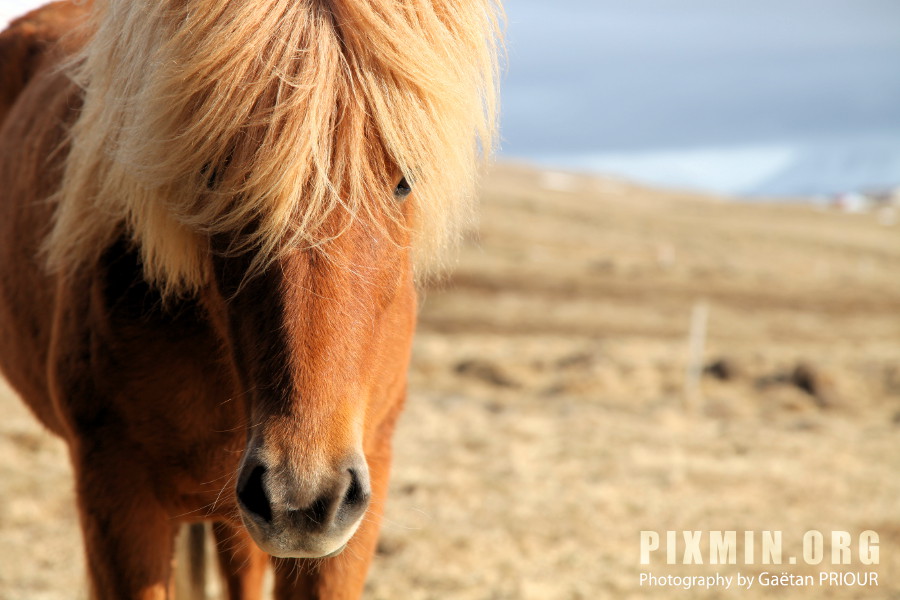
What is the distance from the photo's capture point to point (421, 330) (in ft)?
40.5

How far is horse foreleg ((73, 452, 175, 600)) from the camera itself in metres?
2.04

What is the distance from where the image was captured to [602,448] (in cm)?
693

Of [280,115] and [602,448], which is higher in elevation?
[280,115]

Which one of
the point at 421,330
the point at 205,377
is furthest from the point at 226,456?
the point at 421,330

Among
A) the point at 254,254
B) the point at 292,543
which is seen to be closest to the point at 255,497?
the point at 292,543

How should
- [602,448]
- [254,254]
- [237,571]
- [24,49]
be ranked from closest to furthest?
[254,254] < [237,571] < [24,49] < [602,448]

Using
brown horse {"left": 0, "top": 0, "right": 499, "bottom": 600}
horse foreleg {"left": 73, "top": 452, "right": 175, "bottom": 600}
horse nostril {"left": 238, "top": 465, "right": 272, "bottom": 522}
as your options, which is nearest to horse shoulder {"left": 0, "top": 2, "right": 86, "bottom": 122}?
brown horse {"left": 0, "top": 0, "right": 499, "bottom": 600}

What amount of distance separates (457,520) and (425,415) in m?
2.37

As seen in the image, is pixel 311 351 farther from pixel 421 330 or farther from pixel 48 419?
pixel 421 330

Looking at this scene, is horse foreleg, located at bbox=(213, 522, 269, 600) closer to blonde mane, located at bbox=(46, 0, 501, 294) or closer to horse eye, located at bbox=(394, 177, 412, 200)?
blonde mane, located at bbox=(46, 0, 501, 294)

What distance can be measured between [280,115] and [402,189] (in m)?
0.32

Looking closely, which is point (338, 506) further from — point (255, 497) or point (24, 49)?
point (24, 49)

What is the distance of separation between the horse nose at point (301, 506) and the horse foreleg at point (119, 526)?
64 centimetres

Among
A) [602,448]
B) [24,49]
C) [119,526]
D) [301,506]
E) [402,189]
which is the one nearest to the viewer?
[301,506]
